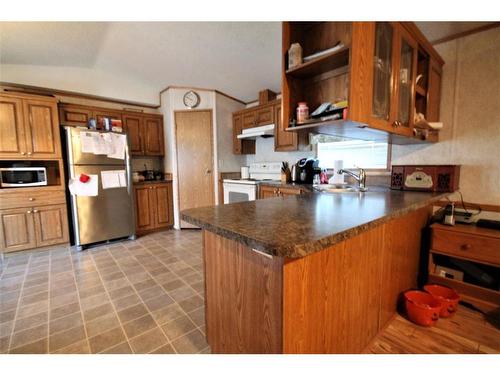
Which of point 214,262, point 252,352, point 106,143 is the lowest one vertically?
point 252,352

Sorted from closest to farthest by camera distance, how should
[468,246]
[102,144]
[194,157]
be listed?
[468,246] → [102,144] → [194,157]

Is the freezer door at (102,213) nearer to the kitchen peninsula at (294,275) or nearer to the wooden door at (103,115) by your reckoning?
the wooden door at (103,115)

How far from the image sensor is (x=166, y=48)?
8.92 feet

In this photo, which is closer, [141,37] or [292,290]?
[292,290]

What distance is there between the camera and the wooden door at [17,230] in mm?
2697

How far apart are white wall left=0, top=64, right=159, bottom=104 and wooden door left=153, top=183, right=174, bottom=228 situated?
5.02 ft

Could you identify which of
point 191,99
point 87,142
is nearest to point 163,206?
point 87,142

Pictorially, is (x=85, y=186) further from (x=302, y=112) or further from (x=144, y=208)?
(x=302, y=112)

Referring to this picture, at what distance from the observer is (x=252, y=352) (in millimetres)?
898

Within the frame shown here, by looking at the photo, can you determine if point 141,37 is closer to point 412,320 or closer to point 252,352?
point 252,352

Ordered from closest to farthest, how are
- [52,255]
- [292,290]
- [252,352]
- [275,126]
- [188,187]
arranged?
[292,290] < [252,352] < [52,255] < [275,126] < [188,187]

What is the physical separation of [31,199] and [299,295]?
359 cm

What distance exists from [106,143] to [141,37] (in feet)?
4.73

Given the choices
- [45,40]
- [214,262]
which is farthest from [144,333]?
[45,40]
